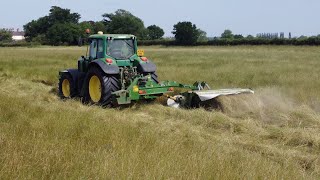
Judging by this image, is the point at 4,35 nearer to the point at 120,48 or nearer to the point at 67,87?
the point at 67,87

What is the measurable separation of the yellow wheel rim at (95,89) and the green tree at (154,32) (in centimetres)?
8910

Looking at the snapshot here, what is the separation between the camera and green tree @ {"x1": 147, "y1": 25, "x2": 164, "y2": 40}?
99.0m

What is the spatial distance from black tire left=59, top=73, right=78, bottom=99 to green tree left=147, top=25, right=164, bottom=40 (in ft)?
288

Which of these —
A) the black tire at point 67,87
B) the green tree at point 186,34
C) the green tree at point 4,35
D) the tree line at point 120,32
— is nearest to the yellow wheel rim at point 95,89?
the black tire at point 67,87

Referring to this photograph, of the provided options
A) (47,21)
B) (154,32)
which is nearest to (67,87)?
(154,32)

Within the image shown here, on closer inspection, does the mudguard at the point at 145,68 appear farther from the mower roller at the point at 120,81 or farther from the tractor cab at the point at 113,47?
the tractor cab at the point at 113,47

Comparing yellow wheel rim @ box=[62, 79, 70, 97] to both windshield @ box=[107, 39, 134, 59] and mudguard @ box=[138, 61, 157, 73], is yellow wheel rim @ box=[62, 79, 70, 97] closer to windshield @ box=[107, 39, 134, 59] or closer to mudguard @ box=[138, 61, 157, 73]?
windshield @ box=[107, 39, 134, 59]

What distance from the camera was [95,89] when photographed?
33.2 feet

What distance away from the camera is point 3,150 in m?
3.86

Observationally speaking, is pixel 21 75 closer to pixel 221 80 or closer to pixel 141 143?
pixel 221 80

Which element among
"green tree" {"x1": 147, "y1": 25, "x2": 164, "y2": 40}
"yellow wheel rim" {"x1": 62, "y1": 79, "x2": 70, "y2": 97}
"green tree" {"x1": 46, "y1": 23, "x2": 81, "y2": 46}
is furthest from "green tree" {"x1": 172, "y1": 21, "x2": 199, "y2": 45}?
"yellow wheel rim" {"x1": 62, "y1": 79, "x2": 70, "y2": 97}

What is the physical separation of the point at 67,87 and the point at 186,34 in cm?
5818

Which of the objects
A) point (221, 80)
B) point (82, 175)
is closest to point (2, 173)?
point (82, 175)

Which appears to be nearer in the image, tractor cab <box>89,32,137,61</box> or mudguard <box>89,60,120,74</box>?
mudguard <box>89,60,120,74</box>
